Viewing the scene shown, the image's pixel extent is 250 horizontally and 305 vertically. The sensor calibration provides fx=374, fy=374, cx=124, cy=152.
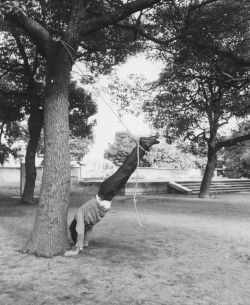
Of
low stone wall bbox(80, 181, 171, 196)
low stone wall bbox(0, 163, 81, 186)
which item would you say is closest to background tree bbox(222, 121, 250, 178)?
low stone wall bbox(80, 181, 171, 196)

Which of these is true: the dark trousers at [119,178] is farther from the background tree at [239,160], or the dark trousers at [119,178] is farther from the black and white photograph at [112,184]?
the background tree at [239,160]

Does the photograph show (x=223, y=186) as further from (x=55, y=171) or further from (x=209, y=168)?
(x=55, y=171)

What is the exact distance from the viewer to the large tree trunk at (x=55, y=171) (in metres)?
6.64

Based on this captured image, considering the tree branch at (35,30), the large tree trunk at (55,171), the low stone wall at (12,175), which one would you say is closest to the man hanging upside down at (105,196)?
the large tree trunk at (55,171)

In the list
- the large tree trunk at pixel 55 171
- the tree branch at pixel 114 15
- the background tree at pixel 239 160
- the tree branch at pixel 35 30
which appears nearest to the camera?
the large tree trunk at pixel 55 171

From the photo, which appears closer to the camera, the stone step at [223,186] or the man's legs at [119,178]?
the man's legs at [119,178]

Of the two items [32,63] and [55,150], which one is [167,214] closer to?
[55,150]

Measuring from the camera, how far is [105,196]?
22.1 ft

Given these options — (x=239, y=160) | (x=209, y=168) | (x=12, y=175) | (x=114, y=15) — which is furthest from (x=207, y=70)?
(x=239, y=160)

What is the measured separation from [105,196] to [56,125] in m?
1.59

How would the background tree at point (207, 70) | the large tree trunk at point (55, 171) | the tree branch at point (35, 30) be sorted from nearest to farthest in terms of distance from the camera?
the large tree trunk at point (55, 171), the tree branch at point (35, 30), the background tree at point (207, 70)

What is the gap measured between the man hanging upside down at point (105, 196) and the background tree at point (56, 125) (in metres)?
0.28

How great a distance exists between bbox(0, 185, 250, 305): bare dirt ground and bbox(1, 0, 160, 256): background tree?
0.44 m

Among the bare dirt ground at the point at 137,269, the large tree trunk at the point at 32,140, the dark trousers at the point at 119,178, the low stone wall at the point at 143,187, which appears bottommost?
the bare dirt ground at the point at 137,269
